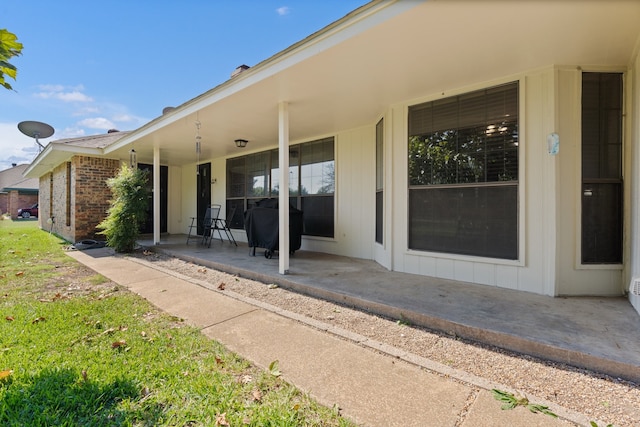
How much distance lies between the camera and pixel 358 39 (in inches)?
104

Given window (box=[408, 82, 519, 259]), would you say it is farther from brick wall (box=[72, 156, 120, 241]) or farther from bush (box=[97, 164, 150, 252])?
brick wall (box=[72, 156, 120, 241])

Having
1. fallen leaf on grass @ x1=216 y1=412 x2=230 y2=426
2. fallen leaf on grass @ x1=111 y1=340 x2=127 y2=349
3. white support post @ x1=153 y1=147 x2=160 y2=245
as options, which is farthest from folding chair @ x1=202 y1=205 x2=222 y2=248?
fallen leaf on grass @ x1=216 y1=412 x2=230 y2=426

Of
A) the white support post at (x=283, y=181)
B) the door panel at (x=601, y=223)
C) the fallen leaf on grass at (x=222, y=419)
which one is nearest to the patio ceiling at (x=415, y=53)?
the white support post at (x=283, y=181)

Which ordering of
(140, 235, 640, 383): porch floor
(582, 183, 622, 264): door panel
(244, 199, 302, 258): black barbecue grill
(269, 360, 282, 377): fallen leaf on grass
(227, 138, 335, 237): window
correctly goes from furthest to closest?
(227, 138, 335, 237): window
(244, 199, 302, 258): black barbecue grill
(582, 183, 622, 264): door panel
(140, 235, 640, 383): porch floor
(269, 360, 282, 377): fallen leaf on grass

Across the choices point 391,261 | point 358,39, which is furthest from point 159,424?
point 391,261

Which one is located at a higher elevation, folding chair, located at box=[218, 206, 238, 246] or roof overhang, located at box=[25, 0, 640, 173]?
roof overhang, located at box=[25, 0, 640, 173]

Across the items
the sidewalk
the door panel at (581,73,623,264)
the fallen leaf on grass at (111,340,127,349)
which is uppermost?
the door panel at (581,73,623,264)

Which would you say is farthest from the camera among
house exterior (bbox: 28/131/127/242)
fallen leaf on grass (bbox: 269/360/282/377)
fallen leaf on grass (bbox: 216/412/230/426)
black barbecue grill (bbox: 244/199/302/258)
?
house exterior (bbox: 28/131/127/242)

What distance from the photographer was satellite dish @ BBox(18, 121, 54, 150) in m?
9.55

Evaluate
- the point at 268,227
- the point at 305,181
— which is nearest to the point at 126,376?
the point at 268,227

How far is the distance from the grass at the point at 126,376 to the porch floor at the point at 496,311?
1381 millimetres

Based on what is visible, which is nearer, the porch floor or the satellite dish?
the porch floor

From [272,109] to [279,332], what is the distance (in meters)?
3.32

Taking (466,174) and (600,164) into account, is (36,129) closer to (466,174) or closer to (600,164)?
(466,174)
